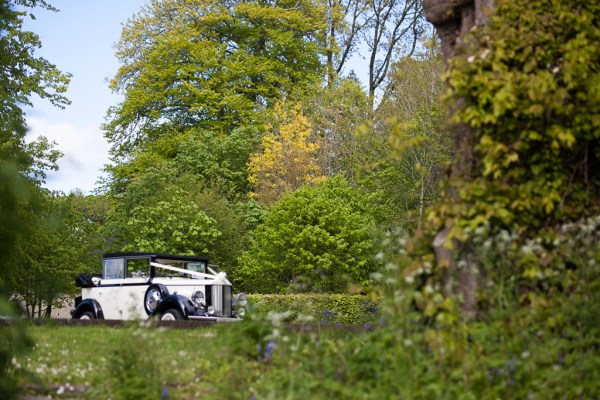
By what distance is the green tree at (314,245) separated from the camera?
24.3 meters

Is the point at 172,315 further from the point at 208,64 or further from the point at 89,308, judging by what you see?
the point at 208,64

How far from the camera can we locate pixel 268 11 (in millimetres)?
39031

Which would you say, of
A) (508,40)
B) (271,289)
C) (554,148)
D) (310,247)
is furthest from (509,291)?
(271,289)

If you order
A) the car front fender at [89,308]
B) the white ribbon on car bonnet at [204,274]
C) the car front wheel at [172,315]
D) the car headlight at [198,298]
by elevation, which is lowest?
the car front wheel at [172,315]

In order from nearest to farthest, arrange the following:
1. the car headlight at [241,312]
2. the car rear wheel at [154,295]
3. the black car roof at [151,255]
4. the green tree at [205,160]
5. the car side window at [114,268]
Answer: the car headlight at [241,312] < the car rear wheel at [154,295] < the black car roof at [151,255] < the car side window at [114,268] < the green tree at [205,160]

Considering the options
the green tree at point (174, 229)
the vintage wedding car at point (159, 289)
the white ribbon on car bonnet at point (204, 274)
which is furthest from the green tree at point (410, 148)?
the vintage wedding car at point (159, 289)

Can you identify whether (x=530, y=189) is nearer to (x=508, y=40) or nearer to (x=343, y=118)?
(x=508, y=40)

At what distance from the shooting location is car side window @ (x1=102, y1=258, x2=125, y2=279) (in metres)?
18.5

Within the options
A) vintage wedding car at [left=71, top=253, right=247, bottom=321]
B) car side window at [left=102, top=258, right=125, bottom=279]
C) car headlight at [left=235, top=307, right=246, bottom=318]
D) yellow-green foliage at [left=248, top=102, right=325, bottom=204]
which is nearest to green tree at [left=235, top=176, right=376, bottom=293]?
vintage wedding car at [left=71, top=253, right=247, bottom=321]

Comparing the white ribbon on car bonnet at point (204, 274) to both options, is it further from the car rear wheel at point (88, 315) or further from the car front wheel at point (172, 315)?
the car rear wheel at point (88, 315)

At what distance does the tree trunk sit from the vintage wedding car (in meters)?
9.61

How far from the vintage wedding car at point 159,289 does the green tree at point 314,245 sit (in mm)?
5174

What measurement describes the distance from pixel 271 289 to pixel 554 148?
19.8m

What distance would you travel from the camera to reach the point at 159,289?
17359mm
